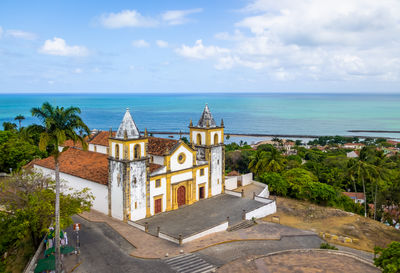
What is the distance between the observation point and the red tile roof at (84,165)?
98.6ft

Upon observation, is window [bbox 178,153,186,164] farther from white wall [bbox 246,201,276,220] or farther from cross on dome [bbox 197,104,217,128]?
white wall [bbox 246,201,276,220]

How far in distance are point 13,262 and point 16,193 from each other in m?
6.09

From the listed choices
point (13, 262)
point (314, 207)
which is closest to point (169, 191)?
point (13, 262)

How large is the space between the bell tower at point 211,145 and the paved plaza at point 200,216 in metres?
1.87

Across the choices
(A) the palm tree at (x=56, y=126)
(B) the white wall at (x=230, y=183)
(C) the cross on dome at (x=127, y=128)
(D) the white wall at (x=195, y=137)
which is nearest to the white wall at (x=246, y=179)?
(B) the white wall at (x=230, y=183)

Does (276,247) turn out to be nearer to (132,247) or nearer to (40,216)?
(132,247)

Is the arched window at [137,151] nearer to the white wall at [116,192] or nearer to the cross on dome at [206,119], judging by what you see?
the white wall at [116,192]

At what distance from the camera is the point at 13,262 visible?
79.5 feet

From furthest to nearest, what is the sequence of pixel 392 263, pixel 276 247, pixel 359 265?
pixel 276 247
pixel 359 265
pixel 392 263

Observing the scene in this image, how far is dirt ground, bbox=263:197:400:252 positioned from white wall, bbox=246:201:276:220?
1.57ft

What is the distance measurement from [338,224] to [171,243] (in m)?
16.4

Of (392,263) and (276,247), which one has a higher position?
(392,263)

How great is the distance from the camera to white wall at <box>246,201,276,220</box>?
29328 mm

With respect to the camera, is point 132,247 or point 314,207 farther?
point 314,207
